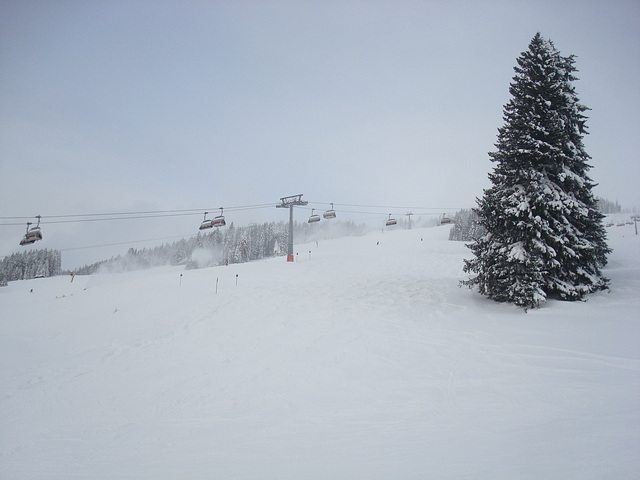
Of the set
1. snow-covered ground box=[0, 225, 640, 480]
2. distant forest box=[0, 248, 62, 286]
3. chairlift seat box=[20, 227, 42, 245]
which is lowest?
distant forest box=[0, 248, 62, 286]

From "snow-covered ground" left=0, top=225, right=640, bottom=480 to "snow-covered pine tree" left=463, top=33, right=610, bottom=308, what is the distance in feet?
4.09

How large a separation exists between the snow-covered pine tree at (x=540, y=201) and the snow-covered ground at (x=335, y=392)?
125cm

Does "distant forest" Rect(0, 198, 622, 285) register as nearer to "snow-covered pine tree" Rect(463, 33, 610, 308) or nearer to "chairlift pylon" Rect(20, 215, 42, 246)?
"chairlift pylon" Rect(20, 215, 42, 246)

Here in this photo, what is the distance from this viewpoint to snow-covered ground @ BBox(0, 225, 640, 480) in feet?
14.3

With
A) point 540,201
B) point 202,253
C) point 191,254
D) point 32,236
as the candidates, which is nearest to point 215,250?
point 202,253

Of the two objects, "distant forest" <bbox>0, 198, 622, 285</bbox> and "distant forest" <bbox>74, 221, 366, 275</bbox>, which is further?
"distant forest" <bbox>74, 221, 366, 275</bbox>

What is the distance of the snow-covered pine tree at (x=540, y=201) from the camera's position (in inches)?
468

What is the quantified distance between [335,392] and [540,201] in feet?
35.9

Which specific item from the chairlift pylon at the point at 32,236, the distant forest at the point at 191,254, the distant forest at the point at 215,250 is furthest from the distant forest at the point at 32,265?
the chairlift pylon at the point at 32,236

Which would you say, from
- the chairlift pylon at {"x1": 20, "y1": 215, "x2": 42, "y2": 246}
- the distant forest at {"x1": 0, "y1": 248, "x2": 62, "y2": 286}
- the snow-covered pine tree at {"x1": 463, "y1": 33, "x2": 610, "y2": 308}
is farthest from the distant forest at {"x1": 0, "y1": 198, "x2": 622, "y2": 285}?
the snow-covered pine tree at {"x1": 463, "y1": 33, "x2": 610, "y2": 308}

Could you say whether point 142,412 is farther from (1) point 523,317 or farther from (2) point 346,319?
(1) point 523,317

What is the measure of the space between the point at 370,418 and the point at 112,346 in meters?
10.6

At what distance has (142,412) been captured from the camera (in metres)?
6.68

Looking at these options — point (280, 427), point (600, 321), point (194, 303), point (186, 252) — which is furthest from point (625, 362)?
point (186, 252)
